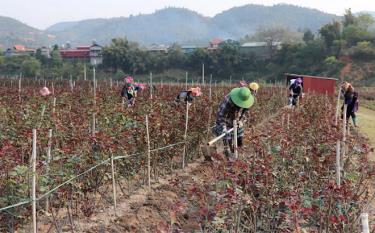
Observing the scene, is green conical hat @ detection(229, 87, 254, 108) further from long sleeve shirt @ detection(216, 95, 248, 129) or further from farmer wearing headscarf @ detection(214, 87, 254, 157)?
long sleeve shirt @ detection(216, 95, 248, 129)

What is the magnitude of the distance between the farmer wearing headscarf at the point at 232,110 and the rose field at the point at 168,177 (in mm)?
672

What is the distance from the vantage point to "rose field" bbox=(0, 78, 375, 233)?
3.63 meters

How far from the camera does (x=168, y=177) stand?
6.52 meters

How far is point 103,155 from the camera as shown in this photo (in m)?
4.84

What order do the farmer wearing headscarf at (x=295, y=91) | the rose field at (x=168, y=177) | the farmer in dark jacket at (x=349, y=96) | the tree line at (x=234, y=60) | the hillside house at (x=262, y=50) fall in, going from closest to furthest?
the rose field at (x=168, y=177), the farmer in dark jacket at (x=349, y=96), the farmer wearing headscarf at (x=295, y=91), the tree line at (x=234, y=60), the hillside house at (x=262, y=50)

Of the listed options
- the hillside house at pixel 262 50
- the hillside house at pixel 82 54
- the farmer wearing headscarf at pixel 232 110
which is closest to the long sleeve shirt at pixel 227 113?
the farmer wearing headscarf at pixel 232 110

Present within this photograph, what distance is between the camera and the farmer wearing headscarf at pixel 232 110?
591 cm

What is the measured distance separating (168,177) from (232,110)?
1.29 meters

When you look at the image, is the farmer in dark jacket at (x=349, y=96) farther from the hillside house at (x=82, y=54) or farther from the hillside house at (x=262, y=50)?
the hillside house at (x=82, y=54)

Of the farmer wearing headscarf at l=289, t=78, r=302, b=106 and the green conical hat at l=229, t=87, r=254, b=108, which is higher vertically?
the green conical hat at l=229, t=87, r=254, b=108

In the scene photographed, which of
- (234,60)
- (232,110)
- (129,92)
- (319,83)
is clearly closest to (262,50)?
(234,60)

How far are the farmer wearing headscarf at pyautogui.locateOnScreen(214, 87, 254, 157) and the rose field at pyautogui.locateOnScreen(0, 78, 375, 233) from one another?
67 centimetres

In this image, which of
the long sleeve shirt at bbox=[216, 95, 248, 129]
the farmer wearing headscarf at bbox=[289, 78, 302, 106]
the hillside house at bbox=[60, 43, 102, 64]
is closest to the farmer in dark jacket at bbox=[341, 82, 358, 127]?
the farmer wearing headscarf at bbox=[289, 78, 302, 106]

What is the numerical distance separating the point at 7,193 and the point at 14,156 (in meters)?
0.62
